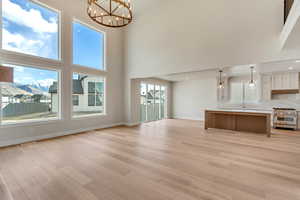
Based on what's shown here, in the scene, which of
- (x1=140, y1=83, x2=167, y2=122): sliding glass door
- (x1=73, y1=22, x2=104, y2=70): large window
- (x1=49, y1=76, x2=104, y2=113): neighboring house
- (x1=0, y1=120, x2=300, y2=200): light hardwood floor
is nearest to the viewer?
(x1=0, y1=120, x2=300, y2=200): light hardwood floor

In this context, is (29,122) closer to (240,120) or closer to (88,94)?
(88,94)

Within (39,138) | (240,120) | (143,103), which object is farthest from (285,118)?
(39,138)

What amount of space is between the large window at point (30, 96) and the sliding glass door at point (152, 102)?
3.74 m

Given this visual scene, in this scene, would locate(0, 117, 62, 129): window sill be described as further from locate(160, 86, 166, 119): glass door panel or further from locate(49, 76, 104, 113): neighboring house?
locate(160, 86, 166, 119): glass door panel

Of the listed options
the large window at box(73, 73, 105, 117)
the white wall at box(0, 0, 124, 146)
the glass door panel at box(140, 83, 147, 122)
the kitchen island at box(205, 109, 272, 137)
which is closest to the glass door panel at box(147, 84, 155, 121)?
the glass door panel at box(140, 83, 147, 122)

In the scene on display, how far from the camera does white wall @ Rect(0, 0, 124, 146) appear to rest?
3695mm

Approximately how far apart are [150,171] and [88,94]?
4.11 m

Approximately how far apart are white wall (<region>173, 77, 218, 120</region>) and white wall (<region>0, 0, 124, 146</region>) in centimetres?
392

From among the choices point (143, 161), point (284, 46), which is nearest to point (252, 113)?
point (284, 46)

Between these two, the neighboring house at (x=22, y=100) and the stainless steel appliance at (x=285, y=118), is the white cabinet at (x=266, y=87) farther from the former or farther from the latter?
the neighboring house at (x=22, y=100)

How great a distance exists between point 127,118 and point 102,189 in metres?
4.53

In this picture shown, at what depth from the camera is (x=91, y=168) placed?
2.35 m

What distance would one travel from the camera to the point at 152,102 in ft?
25.6

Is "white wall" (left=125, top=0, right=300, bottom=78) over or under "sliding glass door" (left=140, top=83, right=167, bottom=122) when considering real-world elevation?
over
